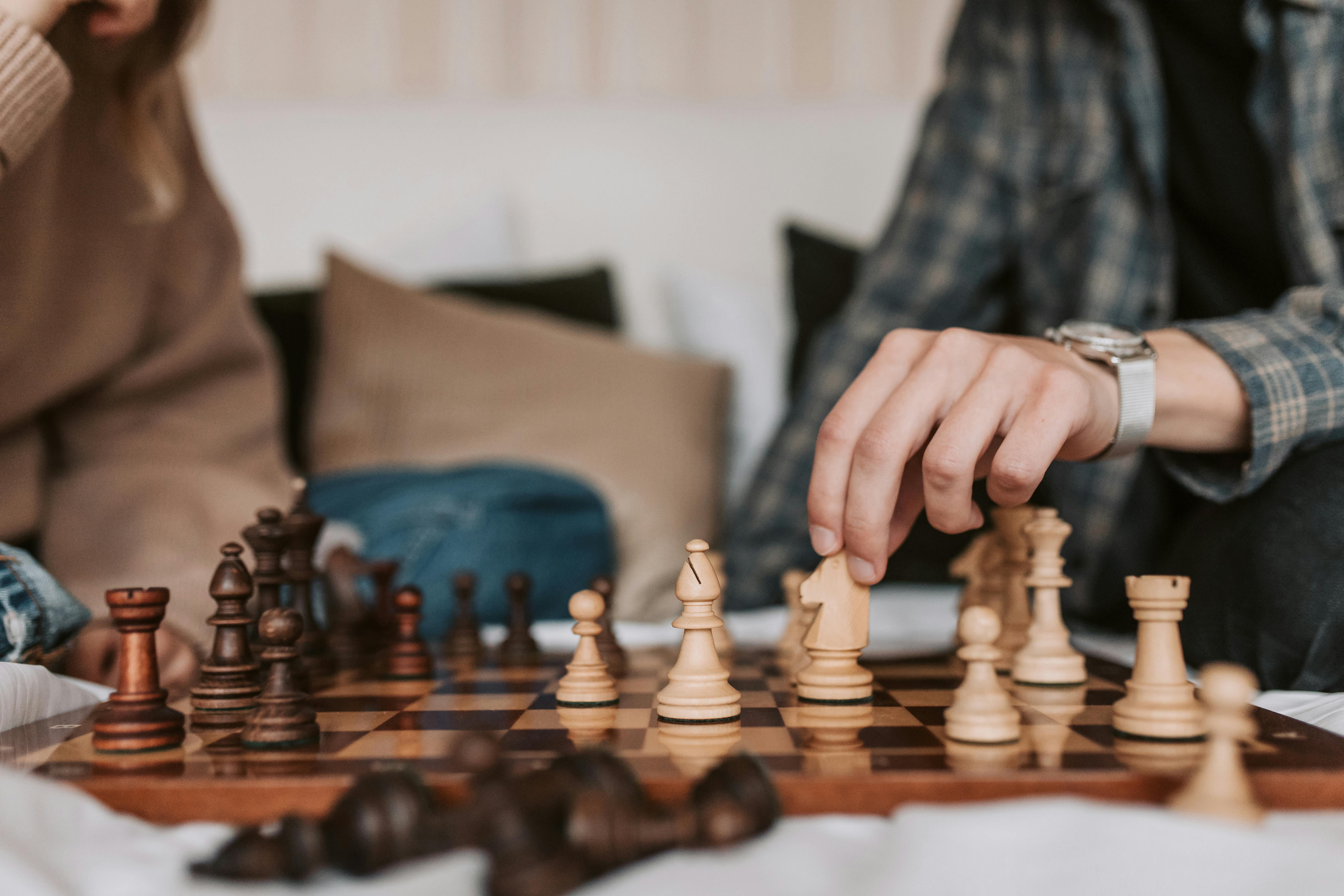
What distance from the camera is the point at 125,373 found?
57.5 inches

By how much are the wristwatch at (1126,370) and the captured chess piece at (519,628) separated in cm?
69

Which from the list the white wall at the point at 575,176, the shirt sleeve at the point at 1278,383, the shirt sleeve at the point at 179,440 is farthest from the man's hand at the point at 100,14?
the white wall at the point at 575,176

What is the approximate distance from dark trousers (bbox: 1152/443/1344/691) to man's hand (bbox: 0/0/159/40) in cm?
135

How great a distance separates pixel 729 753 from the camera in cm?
67

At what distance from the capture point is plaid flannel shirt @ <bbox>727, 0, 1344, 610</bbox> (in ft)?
3.66

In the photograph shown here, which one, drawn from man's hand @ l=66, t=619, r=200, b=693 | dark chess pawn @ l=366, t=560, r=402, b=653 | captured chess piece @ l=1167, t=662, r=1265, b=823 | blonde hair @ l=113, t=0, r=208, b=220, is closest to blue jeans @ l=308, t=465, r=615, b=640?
dark chess pawn @ l=366, t=560, r=402, b=653

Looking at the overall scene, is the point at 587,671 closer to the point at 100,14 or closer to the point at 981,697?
the point at 981,697

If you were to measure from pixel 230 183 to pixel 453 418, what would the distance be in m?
1.14

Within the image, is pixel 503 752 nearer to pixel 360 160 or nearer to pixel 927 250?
pixel 927 250

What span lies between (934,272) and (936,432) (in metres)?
1.02

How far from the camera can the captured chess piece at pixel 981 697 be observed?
0.69m

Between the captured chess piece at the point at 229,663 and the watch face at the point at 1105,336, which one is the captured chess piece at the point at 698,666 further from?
the watch face at the point at 1105,336

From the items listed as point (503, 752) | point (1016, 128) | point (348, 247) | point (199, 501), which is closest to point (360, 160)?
point (348, 247)

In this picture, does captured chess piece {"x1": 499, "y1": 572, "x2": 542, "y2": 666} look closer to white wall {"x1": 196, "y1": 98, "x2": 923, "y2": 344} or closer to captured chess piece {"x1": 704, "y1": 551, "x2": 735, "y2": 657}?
captured chess piece {"x1": 704, "y1": 551, "x2": 735, "y2": 657}
